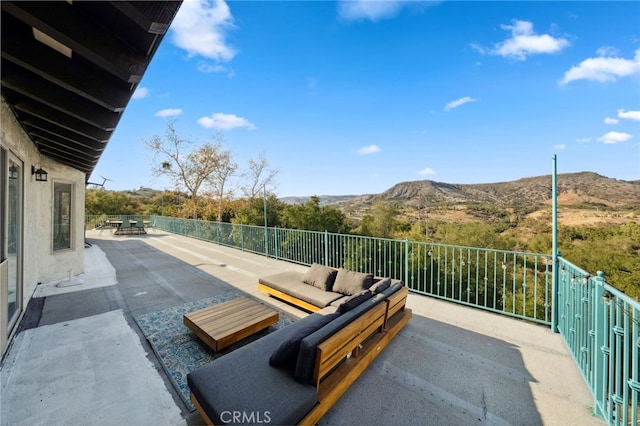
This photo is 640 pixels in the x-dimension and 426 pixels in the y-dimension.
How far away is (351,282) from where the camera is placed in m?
3.62

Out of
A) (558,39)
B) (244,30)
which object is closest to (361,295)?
(244,30)

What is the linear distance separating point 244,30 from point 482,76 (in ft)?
22.7

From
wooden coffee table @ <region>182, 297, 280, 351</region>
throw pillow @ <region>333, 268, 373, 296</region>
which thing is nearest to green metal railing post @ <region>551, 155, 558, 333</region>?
throw pillow @ <region>333, 268, 373, 296</region>

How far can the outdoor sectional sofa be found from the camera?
5.08 ft

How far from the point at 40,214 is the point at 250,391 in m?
5.86

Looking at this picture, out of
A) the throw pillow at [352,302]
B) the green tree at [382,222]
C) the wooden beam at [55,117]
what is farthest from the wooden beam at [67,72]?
the green tree at [382,222]

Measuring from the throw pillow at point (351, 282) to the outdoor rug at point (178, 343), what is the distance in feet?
2.75

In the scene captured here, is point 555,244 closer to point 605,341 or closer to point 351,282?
point 605,341

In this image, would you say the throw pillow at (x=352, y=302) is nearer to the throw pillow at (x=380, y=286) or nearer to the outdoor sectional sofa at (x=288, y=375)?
the outdoor sectional sofa at (x=288, y=375)

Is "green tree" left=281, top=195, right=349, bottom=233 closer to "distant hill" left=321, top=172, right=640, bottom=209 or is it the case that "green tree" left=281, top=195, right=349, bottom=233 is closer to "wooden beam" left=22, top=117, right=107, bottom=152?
"distant hill" left=321, top=172, right=640, bottom=209

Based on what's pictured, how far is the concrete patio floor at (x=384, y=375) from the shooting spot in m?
1.92

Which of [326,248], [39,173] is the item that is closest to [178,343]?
[326,248]

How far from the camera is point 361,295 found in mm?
2602

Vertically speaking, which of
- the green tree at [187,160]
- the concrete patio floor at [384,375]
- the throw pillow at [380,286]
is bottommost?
the concrete patio floor at [384,375]
